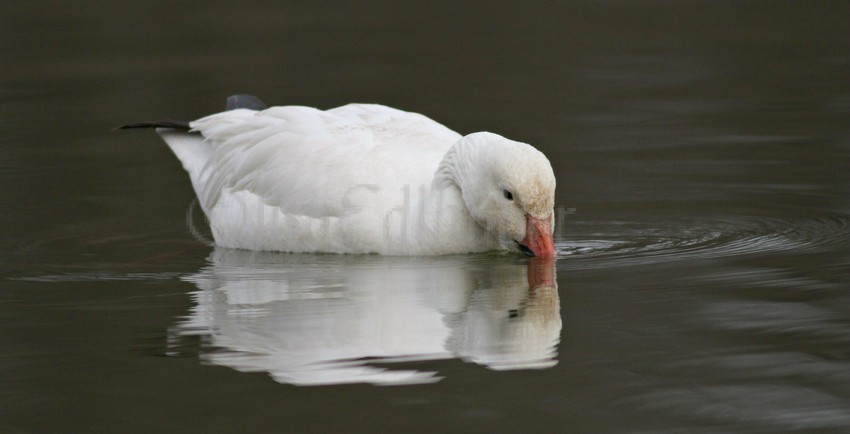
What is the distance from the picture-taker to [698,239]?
7.84 metres

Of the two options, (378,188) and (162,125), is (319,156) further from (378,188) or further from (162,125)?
(162,125)

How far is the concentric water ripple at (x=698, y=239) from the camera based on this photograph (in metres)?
7.48

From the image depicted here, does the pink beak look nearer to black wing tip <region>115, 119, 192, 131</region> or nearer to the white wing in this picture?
the white wing

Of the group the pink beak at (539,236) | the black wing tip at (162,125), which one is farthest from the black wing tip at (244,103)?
the pink beak at (539,236)

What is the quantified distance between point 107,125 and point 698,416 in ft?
26.8

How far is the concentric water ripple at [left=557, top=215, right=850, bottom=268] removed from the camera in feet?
24.5

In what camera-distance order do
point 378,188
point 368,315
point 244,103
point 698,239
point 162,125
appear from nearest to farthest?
point 368,315, point 378,188, point 698,239, point 162,125, point 244,103

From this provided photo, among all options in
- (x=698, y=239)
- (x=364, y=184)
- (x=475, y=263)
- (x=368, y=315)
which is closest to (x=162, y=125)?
(x=364, y=184)

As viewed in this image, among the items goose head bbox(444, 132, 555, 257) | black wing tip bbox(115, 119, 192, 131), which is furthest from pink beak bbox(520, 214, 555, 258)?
black wing tip bbox(115, 119, 192, 131)

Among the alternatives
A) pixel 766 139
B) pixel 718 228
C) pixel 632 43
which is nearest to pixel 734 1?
pixel 632 43

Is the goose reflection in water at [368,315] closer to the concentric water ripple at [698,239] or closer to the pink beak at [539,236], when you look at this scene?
the pink beak at [539,236]

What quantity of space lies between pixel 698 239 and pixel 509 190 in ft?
4.17

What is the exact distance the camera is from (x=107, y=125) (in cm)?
1200

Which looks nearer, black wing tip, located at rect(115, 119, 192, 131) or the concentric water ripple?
the concentric water ripple
